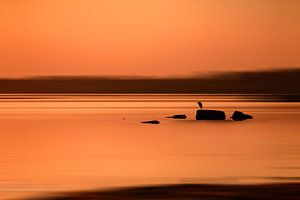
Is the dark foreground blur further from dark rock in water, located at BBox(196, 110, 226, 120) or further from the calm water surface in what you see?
dark rock in water, located at BBox(196, 110, 226, 120)

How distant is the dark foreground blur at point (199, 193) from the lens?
42.8 feet

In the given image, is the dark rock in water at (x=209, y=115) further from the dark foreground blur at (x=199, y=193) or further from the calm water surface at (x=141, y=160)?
the dark foreground blur at (x=199, y=193)

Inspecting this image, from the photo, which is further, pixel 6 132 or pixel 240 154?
pixel 6 132

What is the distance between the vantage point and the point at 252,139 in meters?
33.7

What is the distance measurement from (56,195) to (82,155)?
10673 millimetres

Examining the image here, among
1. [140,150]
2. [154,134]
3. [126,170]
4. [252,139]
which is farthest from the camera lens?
[154,134]

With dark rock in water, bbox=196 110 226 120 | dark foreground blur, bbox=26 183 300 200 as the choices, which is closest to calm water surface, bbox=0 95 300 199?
dark foreground blur, bbox=26 183 300 200

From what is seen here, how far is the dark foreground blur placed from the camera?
13.1 meters

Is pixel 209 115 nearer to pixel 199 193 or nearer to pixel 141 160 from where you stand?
pixel 141 160

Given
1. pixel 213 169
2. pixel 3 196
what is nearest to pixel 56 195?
pixel 3 196

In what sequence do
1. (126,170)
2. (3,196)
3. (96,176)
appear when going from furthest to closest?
(126,170) → (96,176) → (3,196)

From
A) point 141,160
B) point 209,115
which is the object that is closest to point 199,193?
point 141,160

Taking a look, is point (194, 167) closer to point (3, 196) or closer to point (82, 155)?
point (82, 155)

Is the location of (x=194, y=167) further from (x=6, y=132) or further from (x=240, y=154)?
(x=6, y=132)
